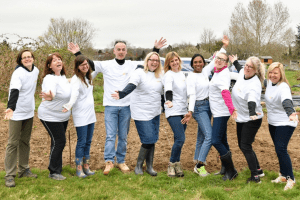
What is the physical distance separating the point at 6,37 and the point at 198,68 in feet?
29.8

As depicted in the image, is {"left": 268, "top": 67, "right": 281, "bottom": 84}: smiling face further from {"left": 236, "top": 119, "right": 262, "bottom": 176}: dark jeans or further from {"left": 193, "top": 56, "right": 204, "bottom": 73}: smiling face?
{"left": 193, "top": 56, "right": 204, "bottom": 73}: smiling face

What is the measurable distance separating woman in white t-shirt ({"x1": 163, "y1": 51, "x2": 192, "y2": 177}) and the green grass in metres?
0.53

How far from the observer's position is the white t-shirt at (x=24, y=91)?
3.90 metres

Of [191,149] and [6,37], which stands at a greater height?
[6,37]

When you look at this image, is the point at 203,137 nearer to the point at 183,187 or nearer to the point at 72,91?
the point at 183,187

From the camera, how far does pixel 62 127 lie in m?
4.17

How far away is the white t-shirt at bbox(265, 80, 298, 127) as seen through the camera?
3769mm

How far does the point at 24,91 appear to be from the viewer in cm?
401

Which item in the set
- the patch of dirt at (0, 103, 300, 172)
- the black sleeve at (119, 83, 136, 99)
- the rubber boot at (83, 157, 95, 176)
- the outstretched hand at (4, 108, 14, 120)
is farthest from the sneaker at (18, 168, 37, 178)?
the black sleeve at (119, 83, 136, 99)

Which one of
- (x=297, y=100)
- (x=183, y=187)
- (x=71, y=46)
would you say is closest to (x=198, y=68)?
(x=183, y=187)

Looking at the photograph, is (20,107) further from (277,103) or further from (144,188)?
(277,103)

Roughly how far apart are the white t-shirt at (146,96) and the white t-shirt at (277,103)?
1619mm

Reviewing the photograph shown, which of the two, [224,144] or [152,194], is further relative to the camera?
[224,144]

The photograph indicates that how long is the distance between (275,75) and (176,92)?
143 centimetres
